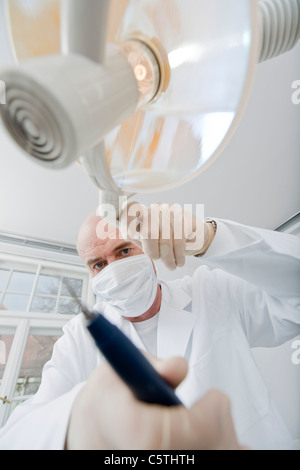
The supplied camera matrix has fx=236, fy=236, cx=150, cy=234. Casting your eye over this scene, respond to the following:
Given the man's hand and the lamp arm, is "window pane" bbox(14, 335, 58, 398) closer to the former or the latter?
the man's hand

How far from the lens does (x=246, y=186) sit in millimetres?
1465

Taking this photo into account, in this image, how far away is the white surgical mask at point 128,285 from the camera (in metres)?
0.75

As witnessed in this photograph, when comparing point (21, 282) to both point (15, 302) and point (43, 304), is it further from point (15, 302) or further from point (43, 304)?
point (43, 304)

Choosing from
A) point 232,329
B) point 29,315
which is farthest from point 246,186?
point 29,315

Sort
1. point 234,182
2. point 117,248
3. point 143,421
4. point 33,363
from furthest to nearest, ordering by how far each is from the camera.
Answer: point 33,363 < point 234,182 < point 117,248 < point 143,421

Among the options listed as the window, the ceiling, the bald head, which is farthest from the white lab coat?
the window

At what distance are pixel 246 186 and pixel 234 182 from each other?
0.09m

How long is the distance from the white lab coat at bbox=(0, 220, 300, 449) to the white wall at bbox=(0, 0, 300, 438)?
27.9 inches

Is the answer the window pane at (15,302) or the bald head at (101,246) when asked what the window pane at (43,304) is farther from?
the bald head at (101,246)

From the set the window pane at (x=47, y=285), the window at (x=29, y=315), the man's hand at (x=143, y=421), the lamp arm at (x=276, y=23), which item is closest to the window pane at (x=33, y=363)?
the window at (x=29, y=315)

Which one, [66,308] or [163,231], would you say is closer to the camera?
[163,231]

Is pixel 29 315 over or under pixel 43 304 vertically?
under

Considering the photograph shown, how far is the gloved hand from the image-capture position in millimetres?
467

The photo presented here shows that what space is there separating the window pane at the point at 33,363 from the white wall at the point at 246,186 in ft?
2.87
